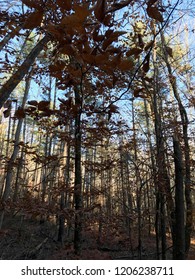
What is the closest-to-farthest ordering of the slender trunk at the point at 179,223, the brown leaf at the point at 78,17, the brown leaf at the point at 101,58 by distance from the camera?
1. the brown leaf at the point at 78,17
2. the brown leaf at the point at 101,58
3. the slender trunk at the point at 179,223

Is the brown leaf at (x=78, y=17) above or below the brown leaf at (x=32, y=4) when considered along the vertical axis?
below

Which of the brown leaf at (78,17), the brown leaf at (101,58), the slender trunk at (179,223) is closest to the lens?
the brown leaf at (78,17)

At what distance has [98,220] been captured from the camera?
347 cm

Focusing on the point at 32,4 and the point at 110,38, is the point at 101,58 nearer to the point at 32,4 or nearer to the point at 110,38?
the point at 110,38

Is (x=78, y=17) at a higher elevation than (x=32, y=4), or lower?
lower

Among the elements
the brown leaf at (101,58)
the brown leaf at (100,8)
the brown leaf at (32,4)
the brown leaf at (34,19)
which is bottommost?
the brown leaf at (101,58)

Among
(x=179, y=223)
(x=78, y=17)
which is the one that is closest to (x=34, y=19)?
(x=78, y=17)

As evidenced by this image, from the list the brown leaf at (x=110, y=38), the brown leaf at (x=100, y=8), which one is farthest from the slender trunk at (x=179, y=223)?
the brown leaf at (x=100, y=8)

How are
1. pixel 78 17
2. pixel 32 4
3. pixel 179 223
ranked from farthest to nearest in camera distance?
pixel 179 223 → pixel 32 4 → pixel 78 17

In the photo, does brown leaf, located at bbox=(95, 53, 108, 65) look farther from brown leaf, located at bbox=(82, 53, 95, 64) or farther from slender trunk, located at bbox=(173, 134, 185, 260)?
slender trunk, located at bbox=(173, 134, 185, 260)

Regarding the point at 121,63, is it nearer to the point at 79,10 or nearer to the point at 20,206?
the point at 79,10

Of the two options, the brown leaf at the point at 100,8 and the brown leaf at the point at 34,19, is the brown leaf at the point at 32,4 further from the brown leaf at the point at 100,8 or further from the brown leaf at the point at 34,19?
the brown leaf at the point at 100,8

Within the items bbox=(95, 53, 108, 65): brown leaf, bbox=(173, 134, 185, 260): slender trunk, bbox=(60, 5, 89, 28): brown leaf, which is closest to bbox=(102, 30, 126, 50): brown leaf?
bbox=(95, 53, 108, 65): brown leaf

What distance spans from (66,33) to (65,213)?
2.14 meters
